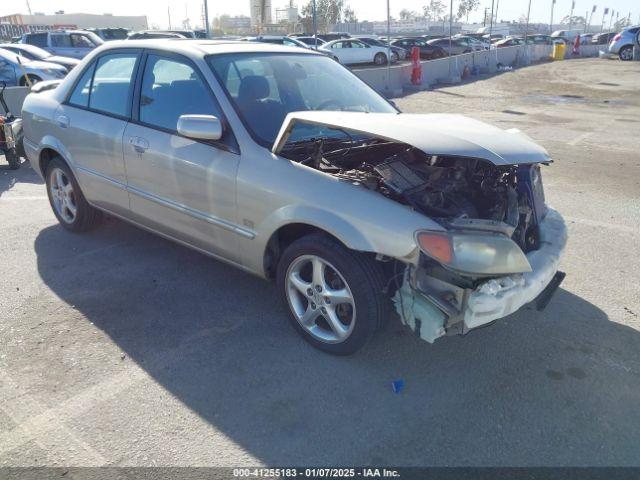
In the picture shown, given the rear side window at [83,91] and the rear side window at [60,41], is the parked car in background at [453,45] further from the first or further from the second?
the rear side window at [83,91]

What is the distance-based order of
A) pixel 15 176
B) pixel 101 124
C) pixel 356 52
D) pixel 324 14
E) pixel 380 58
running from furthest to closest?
pixel 324 14 < pixel 380 58 < pixel 356 52 < pixel 15 176 < pixel 101 124

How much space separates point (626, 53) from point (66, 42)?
94.7ft

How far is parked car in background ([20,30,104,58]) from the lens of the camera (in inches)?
766

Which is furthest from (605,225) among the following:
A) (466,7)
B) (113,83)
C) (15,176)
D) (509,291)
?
(466,7)

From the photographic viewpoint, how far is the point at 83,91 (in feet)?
15.3

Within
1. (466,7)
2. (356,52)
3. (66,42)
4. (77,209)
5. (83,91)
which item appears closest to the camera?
(83,91)

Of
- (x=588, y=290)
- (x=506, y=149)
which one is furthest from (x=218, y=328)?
(x=588, y=290)

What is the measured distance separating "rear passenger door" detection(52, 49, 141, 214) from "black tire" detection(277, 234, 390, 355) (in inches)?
75.4

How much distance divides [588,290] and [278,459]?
9.27ft

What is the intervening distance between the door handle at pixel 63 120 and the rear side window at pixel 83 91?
0.14 meters

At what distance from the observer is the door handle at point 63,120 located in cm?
466

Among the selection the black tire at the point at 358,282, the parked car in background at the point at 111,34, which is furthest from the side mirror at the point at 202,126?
the parked car in background at the point at 111,34

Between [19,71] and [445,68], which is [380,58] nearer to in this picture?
[445,68]

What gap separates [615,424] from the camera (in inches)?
108
